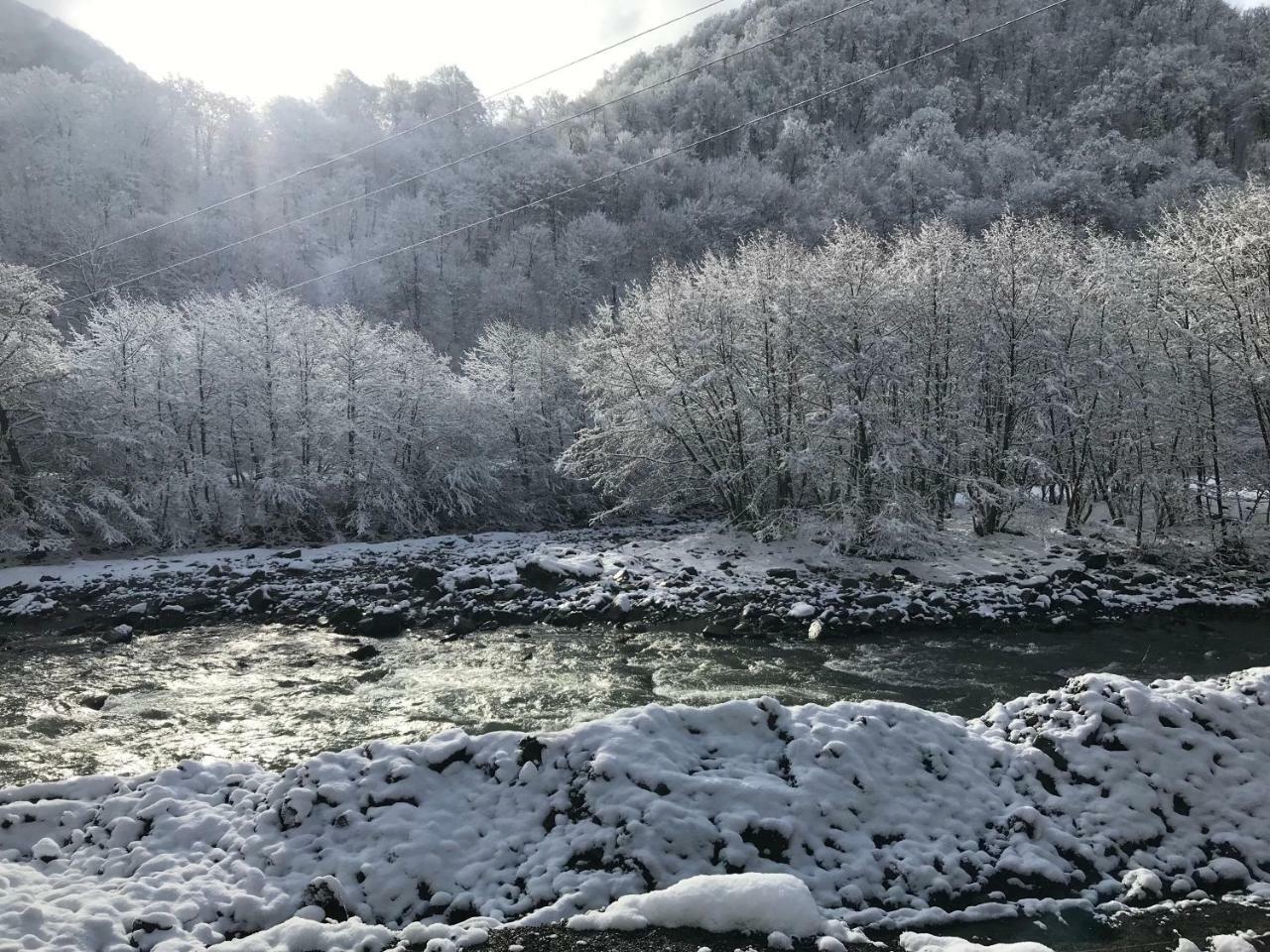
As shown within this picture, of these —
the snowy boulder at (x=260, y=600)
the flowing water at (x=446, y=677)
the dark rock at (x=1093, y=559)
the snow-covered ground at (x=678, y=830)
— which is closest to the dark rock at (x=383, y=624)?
the flowing water at (x=446, y=677)

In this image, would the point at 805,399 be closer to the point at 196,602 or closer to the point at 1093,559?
the point at 1093,559

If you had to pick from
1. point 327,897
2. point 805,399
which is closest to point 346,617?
point 327,897

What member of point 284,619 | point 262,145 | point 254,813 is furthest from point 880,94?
point 254,813

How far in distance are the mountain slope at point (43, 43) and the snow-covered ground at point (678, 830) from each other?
11309 centimetres

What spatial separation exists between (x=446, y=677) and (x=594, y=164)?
77850mm

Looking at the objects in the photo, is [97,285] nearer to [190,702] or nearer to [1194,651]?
[190,702]

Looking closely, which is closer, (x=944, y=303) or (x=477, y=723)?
(x=477, y=723)

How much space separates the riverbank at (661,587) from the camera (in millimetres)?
16000

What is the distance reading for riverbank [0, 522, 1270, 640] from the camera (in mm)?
16000

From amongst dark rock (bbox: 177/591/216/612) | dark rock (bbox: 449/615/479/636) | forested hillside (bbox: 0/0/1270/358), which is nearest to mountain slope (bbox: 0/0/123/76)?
forested hillside (bbox: 0/0/1270/358)

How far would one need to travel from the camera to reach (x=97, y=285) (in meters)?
47.4

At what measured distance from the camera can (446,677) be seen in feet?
41.1

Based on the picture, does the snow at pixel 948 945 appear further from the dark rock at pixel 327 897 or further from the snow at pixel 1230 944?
the dark rock at pixel 327 897

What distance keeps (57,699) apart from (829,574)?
17.1 metres
